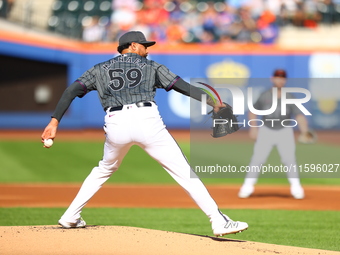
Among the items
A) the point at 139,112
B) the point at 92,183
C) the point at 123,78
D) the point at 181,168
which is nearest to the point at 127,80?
the point at 123,78

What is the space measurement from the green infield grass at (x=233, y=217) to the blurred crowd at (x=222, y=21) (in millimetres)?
13841

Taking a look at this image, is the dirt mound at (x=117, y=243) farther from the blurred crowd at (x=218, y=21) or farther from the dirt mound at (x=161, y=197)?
the blurred crowd at (x=218, y=21)

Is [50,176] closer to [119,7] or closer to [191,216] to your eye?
[191,216]

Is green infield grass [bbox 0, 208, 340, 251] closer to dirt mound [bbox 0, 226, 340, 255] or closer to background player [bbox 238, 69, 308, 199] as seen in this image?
background player [bbox 238, 69, 308, 199]

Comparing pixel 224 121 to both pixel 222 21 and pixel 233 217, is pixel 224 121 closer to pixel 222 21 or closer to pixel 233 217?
pixel 233 217

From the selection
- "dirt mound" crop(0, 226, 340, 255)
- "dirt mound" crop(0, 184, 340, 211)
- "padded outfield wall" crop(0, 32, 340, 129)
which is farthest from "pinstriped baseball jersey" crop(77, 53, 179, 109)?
"padded outfield wall" crop(0, 32, 340, 129)

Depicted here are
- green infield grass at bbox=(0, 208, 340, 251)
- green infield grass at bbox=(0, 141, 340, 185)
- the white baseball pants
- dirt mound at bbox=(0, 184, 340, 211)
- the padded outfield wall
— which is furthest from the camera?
the padded outfield wall

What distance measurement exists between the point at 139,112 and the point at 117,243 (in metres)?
1.14

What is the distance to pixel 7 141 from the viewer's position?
19.3m

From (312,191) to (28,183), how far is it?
17.3 feet

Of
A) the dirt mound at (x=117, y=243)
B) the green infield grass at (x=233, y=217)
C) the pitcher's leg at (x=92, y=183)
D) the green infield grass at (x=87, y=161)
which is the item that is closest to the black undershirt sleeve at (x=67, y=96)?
the pitcher's leg at (x=92, y=183)

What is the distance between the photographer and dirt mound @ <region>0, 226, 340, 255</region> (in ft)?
16.6

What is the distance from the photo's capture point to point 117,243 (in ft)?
17.4

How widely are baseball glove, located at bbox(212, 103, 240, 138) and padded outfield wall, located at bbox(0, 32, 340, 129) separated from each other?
16.0 metres
